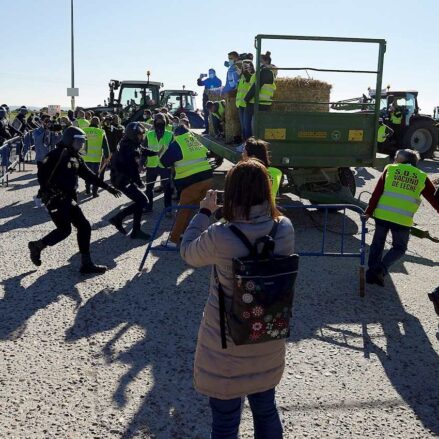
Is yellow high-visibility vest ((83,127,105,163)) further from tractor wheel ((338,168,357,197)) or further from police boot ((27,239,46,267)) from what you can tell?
tractor wheel ((338,168,357,197))

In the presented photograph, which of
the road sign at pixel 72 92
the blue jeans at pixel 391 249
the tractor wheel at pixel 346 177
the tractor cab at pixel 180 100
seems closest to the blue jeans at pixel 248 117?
the tractor wheel at pixel 346 177

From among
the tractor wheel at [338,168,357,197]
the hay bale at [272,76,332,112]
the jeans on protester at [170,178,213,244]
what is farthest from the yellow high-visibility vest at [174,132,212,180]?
the tractor wheel at [338,168,357,197]

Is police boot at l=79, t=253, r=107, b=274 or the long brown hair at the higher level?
the long brown hair

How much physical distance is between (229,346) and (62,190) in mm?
4176

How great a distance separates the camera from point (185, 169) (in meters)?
7.06

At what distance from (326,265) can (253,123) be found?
8.58 feet

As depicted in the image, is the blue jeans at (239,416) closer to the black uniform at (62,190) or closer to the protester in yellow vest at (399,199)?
the protester in yellow vest at (399,199)

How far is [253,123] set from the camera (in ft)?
26.5

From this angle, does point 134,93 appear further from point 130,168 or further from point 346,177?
point 130,168

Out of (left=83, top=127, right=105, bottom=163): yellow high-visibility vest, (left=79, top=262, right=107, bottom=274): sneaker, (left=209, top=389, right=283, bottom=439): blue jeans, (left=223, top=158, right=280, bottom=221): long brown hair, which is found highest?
(left=223, top=158, right=280, bottom=221): long brown hair

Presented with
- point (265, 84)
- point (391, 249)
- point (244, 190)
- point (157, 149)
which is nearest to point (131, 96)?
point (157, 149)

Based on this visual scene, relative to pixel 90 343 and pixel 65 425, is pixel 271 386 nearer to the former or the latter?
pixel 65 425

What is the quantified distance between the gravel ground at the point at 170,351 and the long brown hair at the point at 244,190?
1.59 meters

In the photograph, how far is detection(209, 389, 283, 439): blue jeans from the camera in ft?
8.05
